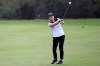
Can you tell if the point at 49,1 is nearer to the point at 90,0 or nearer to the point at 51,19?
the point at 90,0

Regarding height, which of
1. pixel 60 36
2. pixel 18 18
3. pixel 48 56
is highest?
pixel 60 36

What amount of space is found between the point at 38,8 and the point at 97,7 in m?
10.7

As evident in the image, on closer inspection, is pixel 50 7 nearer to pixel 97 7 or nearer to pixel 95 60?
pixel 97 7

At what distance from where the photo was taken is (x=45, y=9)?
75438 mm

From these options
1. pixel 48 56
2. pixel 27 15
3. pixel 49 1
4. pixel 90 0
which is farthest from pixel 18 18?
pixel 48 56

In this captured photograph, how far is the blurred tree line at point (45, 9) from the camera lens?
74.1 metres

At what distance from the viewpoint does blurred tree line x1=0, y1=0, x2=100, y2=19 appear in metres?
74.1

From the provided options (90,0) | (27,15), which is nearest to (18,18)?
(27,15)

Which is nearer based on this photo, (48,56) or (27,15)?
(48,56)

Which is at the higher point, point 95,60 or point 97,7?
point 95,60

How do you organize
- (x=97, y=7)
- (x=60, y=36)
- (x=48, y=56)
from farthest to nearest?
(x=97, y=7) → (x=48, y=56) → (x=60, y=36)

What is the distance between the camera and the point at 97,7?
74188 millimetres

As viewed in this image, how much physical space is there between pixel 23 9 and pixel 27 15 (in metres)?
1.89

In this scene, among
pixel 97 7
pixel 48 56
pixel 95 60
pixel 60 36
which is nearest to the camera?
pixel 60 36
